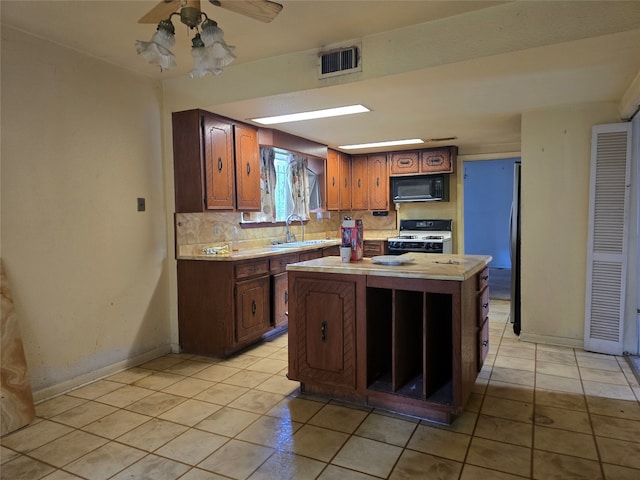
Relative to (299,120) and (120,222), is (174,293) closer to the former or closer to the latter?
(120,222)

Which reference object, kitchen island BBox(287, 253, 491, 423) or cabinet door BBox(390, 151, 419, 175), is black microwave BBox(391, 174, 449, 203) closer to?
cabinet door BBox(390, 151, 419, 175)

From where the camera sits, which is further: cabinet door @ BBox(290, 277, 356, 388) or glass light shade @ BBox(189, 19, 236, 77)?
cabinet door @ BBox(290, 277, 356, 388)

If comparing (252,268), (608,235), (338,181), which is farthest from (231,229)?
(608,235)

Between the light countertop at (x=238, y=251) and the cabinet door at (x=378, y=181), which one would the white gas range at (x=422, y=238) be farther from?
the light countertop at (x=238, y=251)

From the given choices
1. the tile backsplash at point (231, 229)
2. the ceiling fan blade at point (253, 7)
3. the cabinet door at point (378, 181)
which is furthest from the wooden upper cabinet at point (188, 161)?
the cabinet door at point (378, 181)

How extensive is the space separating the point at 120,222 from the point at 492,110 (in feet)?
10.9

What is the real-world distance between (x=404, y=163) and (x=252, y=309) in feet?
11.0

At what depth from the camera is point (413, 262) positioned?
9.05 feet

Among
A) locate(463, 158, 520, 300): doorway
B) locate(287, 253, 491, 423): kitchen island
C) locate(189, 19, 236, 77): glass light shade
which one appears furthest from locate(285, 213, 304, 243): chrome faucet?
locate(463, 158, 520, 300): doorway

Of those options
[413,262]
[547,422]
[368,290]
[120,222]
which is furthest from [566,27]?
[120,222]

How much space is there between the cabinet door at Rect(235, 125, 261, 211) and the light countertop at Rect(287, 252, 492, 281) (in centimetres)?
150

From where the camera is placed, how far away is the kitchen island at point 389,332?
7.57 feet

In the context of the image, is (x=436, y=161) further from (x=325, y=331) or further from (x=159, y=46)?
(x=159, y=46)

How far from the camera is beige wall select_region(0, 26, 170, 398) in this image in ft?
8.47
